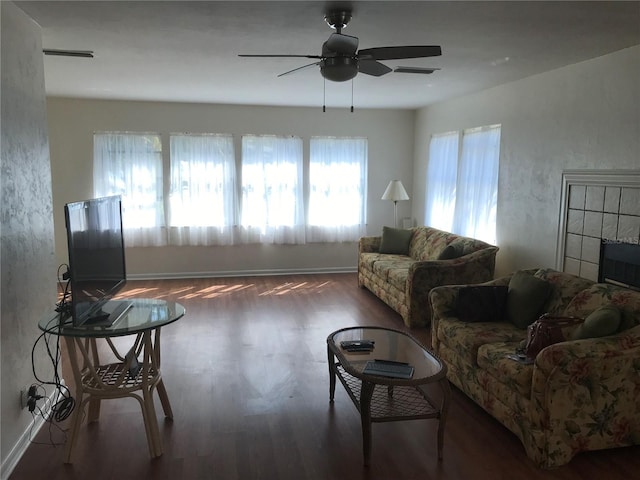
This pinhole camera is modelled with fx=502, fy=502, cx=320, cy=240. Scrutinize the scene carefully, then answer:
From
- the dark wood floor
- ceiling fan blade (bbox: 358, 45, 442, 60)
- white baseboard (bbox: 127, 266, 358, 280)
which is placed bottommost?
the dark wood floor

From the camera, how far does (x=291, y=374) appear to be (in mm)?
3871

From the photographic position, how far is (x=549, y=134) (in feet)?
15.2

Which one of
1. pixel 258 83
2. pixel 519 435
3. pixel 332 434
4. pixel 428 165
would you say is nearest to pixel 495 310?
pixel 519 435

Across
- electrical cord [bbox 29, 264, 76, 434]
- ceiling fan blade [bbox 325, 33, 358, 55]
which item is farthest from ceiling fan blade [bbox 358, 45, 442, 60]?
electrical cord [bbox 29, 264, 76, 434]

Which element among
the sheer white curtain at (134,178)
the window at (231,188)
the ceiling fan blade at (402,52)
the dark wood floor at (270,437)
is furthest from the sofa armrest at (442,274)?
the sheer white curtain at (134,178)

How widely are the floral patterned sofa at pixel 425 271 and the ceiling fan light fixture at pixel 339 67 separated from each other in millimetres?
2527

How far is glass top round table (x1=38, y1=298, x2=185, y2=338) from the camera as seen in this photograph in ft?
8.48

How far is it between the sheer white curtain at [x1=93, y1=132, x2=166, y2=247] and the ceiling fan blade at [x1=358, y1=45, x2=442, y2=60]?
4.78 m

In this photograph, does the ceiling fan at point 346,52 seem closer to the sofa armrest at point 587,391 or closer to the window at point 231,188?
the sofa armrest at point 587,391

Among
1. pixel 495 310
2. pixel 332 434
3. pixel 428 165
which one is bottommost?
pixel 332 434

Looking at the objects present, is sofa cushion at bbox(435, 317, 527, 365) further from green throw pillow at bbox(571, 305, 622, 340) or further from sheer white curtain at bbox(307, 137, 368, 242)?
sheer white curtain at bbox(307, 137, 368, 242)

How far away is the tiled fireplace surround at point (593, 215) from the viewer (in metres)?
3.70

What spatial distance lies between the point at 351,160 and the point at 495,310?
4299 mm

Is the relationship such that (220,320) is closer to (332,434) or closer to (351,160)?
(332,434)
